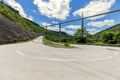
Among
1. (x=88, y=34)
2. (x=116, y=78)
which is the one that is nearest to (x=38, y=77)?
(x=116, y=78)

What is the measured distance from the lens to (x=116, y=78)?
665 cm

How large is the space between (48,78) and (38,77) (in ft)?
1.11

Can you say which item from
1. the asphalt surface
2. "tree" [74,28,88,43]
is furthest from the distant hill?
the asphalt surface

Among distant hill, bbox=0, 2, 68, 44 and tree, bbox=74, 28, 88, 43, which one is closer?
distant hill, bbox=0, 2, 68, 44

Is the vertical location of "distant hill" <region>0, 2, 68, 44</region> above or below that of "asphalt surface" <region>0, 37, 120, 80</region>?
above

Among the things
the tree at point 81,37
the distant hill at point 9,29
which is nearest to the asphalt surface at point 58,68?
the distant hill at point 9,29

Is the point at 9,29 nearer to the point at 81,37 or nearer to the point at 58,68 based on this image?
the point at 81,37

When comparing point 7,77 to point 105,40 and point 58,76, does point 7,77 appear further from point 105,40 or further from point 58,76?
point 105,40

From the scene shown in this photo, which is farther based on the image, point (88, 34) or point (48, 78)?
point (88, 34)

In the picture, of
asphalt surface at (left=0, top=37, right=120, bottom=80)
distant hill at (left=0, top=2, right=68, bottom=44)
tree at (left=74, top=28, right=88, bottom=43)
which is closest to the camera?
asphalt surface at (left=0, top=37, right=120, bottom=80)

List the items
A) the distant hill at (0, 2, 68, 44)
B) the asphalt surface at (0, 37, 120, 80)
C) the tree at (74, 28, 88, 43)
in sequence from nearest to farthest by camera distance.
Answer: the asphalt surface at (0, 37, 120, 80) < the distant hill at (0, 2, 68, 44) < the tree at (74, 28, 88, 43)

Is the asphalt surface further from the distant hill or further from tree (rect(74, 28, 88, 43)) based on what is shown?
tree (rect(74, 28, 88, 43))

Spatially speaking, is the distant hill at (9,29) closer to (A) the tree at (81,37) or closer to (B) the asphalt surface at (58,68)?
(A) the tree at (81,37)

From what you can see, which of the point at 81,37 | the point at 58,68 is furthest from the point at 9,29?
the point at 58,68
